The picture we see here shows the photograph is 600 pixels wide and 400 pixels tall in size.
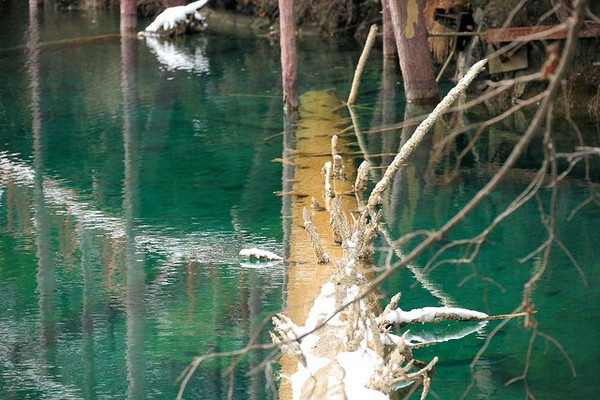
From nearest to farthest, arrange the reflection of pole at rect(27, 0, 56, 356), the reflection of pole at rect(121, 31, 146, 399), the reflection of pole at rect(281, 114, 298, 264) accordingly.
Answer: the reflection of pole at rect(121, 31, 146, 399) < the reflection of pole at rect(27, 0, 56, 356) < the reflection of pole at rect(281, 114, 298, 264)

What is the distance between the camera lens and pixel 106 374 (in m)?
7.71

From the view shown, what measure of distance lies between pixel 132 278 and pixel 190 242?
1157mm

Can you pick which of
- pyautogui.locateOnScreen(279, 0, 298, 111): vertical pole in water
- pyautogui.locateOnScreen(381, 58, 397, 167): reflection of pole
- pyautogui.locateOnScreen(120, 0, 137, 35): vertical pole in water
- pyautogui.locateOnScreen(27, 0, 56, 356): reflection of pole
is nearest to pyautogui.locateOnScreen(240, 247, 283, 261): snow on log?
pyautogui.locateOnScreen(27, 0, 56, 356): reflection of pole

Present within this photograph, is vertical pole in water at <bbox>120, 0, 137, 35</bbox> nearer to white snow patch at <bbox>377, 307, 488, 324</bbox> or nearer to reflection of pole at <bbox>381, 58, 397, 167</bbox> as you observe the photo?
reflection of pole at <bbox>381, 58, 397, 167</bbox>

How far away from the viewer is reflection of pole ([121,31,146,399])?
7.68 metres

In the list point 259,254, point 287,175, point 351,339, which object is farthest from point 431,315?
point 287,175

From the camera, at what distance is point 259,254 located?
10.1 m

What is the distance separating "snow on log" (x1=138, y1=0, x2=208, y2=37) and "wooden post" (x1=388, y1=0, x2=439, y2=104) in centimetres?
1015

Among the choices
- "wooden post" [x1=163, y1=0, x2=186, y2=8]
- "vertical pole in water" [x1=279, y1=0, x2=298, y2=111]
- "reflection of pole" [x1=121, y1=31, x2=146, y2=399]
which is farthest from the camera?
"wooden post" [x1=163, y1=0, x2=186, y2=8]

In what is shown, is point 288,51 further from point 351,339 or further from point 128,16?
point 128,16

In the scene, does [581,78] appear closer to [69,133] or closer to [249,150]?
[249,150]

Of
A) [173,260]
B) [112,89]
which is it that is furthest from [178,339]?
[112,89]

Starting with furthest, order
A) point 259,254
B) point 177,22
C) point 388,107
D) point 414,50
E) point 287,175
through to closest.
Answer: point 177,22 → point 388,107 → point 414,50 → point 287,175 → point 259,254

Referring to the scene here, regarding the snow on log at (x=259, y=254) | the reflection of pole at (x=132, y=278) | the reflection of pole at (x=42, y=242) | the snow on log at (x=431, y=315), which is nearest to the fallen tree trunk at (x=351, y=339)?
the snow on log at (x=431, y=315)
